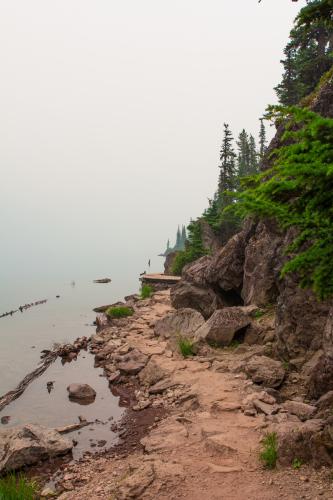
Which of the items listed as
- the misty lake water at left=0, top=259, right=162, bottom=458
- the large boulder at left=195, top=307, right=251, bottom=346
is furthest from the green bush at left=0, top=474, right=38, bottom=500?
the large boulder at left=195, top=307, right=251, bottom=346

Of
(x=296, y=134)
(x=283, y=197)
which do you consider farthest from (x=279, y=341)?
(x=296, y=134)

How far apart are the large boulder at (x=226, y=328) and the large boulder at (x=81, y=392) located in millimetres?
5191

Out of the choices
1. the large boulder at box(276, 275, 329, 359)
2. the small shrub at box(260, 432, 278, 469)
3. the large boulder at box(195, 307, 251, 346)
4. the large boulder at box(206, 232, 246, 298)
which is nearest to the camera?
the small shrub at box(260, 432, 278, 469)

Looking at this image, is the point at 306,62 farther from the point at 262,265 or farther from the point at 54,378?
the point at 54,378

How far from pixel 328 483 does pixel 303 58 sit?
4355cm

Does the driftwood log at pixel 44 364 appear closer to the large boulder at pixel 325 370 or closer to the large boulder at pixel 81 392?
the large boulder at pixel 81 392

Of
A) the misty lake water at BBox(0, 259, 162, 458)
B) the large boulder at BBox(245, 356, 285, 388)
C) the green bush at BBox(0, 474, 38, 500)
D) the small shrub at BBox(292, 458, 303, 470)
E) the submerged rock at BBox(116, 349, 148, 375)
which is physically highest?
the small shrub at BBox(292, 458, 303, 470)

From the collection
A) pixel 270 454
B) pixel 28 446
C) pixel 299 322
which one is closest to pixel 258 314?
pixel 299 322

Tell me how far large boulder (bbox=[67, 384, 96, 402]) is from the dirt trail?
342cm

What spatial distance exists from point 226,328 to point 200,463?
8.49 meters

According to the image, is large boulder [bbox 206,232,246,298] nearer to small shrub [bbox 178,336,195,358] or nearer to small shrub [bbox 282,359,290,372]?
small shrub [bbox 178,336,195,358]

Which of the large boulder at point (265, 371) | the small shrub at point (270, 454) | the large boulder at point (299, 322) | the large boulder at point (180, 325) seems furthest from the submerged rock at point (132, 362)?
the small shrub at point (270, 454)

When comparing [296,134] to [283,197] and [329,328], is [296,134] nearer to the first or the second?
[283,197]

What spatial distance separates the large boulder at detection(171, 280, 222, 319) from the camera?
23389mm
